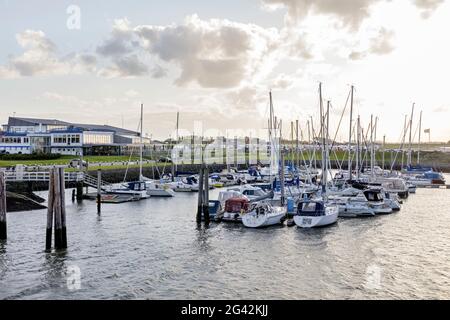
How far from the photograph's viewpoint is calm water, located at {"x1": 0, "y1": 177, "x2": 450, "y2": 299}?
25.2m

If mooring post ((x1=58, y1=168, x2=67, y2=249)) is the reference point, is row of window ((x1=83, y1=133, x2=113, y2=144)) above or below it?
above

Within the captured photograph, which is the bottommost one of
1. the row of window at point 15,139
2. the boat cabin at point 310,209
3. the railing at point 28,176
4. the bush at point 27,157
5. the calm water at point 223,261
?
the calm water at point 223,261

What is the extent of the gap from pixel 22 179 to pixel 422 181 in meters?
75.6

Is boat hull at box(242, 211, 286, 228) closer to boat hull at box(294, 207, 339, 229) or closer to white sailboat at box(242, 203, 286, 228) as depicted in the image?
white sailboat at box(242, 203, 286, 228)

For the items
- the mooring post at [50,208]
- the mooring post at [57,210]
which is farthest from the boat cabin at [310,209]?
the mooring post at [50,208]

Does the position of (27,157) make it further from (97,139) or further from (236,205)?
(236,205)

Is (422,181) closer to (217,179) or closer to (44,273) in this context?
(217,179)

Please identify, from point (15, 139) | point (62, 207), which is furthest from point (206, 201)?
point (15, 139)

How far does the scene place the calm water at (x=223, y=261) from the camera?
82.6 feet

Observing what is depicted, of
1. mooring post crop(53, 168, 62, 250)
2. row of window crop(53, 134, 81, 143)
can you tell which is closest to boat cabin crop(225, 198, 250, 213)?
mooring post crop(53, 168, 62, 250)

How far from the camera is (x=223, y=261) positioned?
31453mm

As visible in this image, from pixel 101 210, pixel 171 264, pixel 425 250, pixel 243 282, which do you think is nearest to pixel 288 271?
pixel 243 282

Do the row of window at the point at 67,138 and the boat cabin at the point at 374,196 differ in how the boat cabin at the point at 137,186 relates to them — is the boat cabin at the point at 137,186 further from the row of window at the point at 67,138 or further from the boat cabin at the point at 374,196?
the row of window at the point at 67,138

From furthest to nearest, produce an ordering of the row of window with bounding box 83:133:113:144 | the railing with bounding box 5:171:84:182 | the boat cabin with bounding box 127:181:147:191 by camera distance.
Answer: the row of window with bounding box 83:133:113:144 → the boat cabin with bounding box 127:181:147:191 → the railing with bounding box 5:171:84:182
